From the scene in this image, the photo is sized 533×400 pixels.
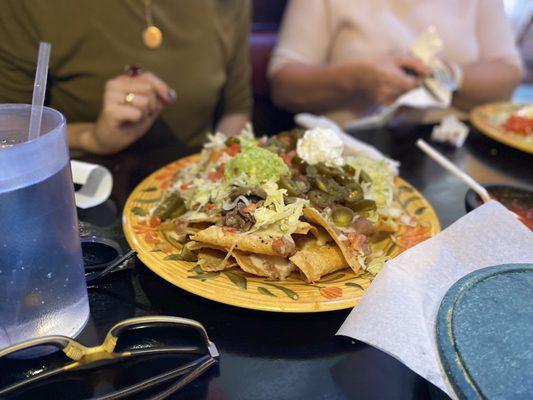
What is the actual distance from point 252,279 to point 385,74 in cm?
154

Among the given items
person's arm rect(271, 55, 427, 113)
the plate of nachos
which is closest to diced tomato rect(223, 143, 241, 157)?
the plate of nachos

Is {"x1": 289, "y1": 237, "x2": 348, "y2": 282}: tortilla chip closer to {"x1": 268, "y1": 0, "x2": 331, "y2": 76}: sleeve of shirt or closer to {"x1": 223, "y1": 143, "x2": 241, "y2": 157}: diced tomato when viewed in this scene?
{"x1": 223, "y1": 143, "x2": 241, "y2": 157}: diced tomato

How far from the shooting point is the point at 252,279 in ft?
3.29

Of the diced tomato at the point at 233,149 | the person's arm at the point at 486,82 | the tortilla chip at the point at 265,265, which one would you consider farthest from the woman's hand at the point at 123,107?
the person's arm at the point at 486,82

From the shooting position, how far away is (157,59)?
194 cm

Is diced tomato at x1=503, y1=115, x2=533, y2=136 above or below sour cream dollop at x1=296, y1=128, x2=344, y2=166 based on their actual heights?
below

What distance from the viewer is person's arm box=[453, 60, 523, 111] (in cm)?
248

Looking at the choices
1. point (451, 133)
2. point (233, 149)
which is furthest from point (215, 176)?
point (451, 133)

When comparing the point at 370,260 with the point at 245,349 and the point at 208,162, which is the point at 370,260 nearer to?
the point at 245,349

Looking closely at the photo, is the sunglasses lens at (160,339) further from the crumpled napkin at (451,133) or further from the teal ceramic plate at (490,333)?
the crumpled napkin at (451,133)

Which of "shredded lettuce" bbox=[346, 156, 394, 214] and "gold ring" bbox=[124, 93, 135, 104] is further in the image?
"gold ring" bbox=[124, 93, 135, 104]

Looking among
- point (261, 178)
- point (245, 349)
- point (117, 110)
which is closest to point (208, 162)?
point (261, 178)

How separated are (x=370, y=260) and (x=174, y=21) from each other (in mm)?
1365

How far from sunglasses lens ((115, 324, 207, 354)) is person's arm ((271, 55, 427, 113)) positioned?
5.62ft
